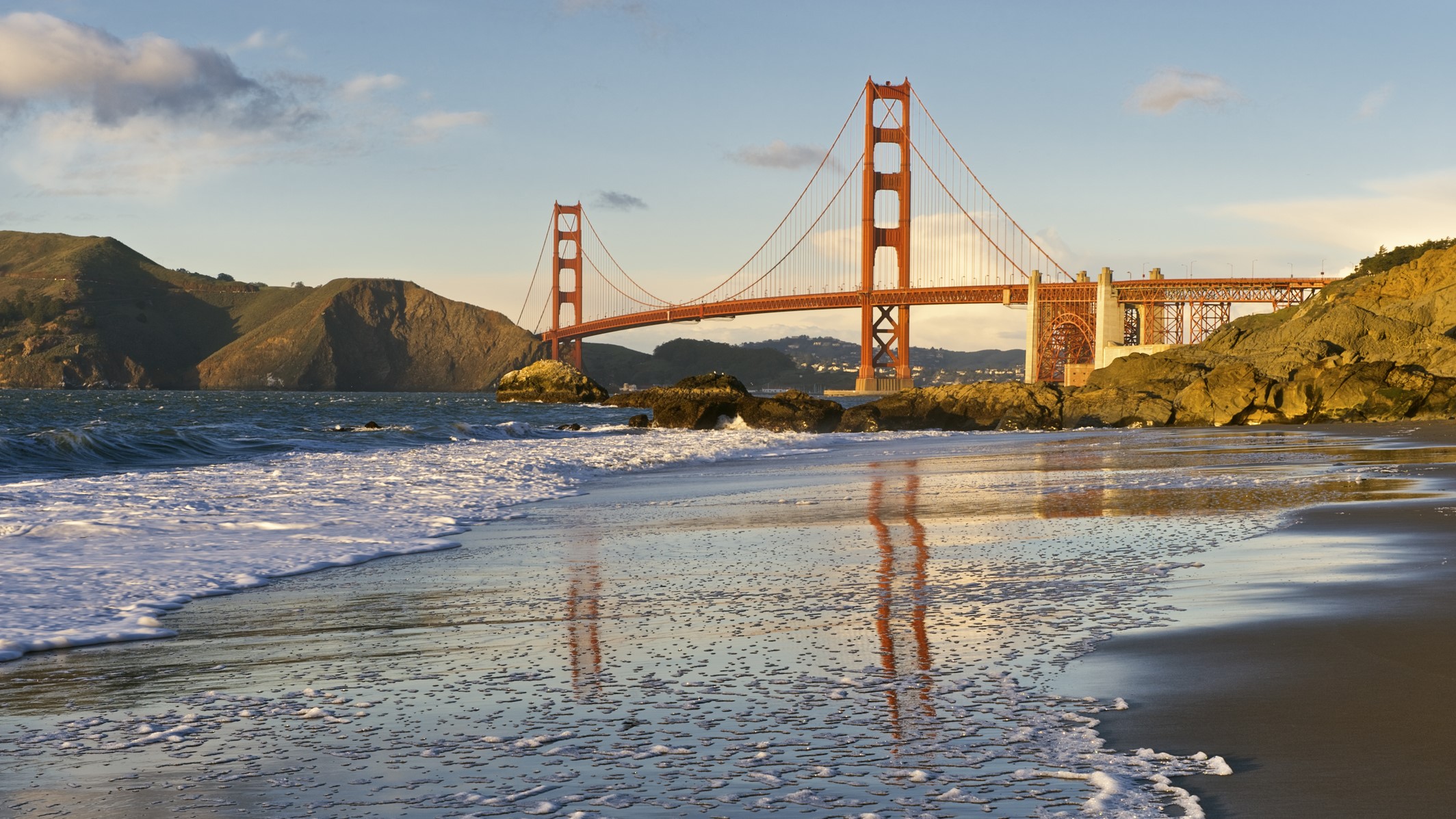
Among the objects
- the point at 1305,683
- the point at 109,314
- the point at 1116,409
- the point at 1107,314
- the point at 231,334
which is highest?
the point at 109,314

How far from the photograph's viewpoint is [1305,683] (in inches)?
125

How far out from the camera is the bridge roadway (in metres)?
56.4

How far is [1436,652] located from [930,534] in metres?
3.50

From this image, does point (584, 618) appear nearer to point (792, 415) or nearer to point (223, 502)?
point (223, 502)

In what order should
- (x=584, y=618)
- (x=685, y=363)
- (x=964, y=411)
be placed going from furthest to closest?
(x=685, y=363) < (x=964, y=411) < (x=584, y=618)

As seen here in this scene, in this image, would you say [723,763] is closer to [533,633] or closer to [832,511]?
[533,633]

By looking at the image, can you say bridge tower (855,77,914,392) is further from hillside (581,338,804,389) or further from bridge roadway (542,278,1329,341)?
hillside (581,338,804,389)

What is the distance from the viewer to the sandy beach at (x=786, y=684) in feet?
7.83

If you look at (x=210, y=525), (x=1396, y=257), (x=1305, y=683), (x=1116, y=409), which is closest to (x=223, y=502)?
(x=210, y=525)

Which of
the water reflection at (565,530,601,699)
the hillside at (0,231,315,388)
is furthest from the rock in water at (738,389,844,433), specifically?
the hillside at (0,231,315,388)

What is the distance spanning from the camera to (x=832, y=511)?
8.51 metres

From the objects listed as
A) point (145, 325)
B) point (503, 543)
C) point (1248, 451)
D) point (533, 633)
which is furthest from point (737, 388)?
point (145, 325)

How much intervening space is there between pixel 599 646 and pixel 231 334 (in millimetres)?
138657

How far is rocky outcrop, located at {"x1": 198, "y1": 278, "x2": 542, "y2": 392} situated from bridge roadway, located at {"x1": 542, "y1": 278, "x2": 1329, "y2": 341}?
6258 centimetres
